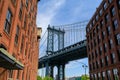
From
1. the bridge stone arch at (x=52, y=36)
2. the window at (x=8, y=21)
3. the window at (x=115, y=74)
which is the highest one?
the bridge stone arch at (x=52, y=36)

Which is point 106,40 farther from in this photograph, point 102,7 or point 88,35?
point 88,35

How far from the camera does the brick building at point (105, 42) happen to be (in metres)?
43.5

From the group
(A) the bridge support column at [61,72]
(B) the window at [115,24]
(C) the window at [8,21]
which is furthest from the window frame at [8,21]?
(A) the bridge support column at [61,72]

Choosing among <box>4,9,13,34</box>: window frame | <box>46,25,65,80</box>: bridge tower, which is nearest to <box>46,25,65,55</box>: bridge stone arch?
<box>46,25,65,80</box>: bridge tower

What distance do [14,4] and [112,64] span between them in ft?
105

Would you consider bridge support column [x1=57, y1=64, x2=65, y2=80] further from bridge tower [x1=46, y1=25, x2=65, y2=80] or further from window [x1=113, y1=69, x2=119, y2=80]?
window [x1=113, y1=69, x2=119, y2=80]

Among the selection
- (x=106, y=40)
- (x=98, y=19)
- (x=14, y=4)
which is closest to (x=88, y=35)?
(x=98, y=19)

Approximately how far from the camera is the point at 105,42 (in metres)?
50.2

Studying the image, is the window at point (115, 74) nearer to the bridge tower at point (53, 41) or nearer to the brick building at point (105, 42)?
the brick building at point (105, 42)

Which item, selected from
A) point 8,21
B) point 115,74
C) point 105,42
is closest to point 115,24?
point 105,42

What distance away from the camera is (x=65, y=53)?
89188mm

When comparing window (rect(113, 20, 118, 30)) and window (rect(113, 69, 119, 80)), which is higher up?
window (rect(113, 20, 118, 30))

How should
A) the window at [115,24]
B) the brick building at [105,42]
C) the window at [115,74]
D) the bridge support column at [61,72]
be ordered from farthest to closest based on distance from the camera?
the bridge support column at [61,72], the window at [115,24], the brick building at [105,42], the window at [115,74]

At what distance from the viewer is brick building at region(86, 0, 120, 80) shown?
143ft
